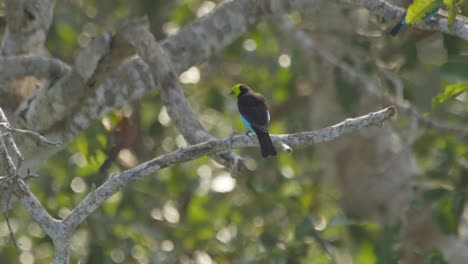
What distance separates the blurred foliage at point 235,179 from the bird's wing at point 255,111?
848mm

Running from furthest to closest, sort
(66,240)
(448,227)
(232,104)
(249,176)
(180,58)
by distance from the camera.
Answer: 1. (232,104)
2. (249,176)
3. (448,227)
4. (180,58)
5. (66,240)

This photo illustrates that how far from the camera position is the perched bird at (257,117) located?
445 centimetres

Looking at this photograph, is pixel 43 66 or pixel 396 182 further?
pixel 396 182

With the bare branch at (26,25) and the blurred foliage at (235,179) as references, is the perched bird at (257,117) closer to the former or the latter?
the blurred foliage at (235,179)

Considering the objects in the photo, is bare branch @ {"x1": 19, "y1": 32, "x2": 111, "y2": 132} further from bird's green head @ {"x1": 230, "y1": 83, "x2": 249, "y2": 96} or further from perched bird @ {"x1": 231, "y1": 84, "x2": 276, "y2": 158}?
bird's green head @ {"x1": 230, "y1": 83, "x2": 249, "y2": 96}

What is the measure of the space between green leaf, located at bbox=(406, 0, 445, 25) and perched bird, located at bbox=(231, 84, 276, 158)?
0.83m

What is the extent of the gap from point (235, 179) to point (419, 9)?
9.38 feet

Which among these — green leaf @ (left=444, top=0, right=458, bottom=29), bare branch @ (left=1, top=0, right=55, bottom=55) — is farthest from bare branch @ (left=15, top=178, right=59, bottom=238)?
bare branch @ (left=1, top=0, right=55, bottom=55)

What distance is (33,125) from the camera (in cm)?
533

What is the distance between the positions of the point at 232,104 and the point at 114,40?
3279 mm

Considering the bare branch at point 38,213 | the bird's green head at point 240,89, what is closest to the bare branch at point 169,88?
the bare branch at point 38,213

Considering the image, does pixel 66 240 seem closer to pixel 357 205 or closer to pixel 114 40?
pixel 114 40

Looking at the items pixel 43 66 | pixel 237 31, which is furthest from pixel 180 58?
pixel 43 66

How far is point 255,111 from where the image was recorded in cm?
526
